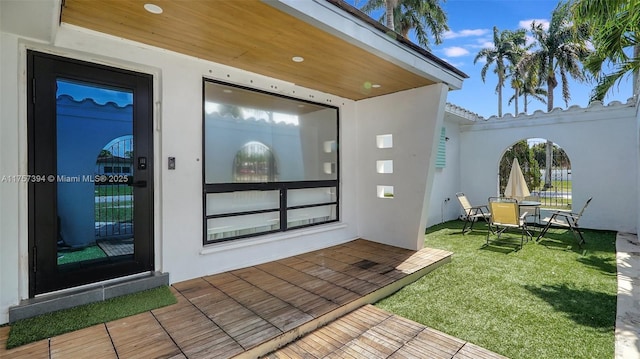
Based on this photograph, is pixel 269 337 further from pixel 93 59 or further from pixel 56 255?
pixel 93 59

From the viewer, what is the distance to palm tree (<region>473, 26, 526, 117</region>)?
24516 mm

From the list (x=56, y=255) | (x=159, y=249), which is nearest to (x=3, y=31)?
(x=56, y=255)

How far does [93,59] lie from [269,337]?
3.53 metres

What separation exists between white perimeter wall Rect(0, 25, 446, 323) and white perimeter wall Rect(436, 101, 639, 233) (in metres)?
3.88

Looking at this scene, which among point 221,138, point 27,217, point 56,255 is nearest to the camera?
point 27,217

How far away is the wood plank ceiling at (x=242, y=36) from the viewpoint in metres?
2.73

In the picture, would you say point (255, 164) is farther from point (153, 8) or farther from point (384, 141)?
point (384, 141)

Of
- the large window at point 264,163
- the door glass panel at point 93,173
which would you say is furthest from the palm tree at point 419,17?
the door glass panel at point 93,173

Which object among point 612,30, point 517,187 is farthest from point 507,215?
point 612,30

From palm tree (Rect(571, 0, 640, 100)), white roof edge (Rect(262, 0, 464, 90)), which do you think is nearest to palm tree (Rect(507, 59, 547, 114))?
palm tree (Rect(571, 0, 640, 100))

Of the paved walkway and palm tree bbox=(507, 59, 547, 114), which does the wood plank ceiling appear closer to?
the paved walkway

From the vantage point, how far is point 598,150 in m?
7.93

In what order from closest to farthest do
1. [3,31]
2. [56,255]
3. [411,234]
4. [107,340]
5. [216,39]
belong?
[107,340] → [3,31] → [56,255] → [216,39] → [411,234]

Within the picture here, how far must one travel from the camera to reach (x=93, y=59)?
331 cm
